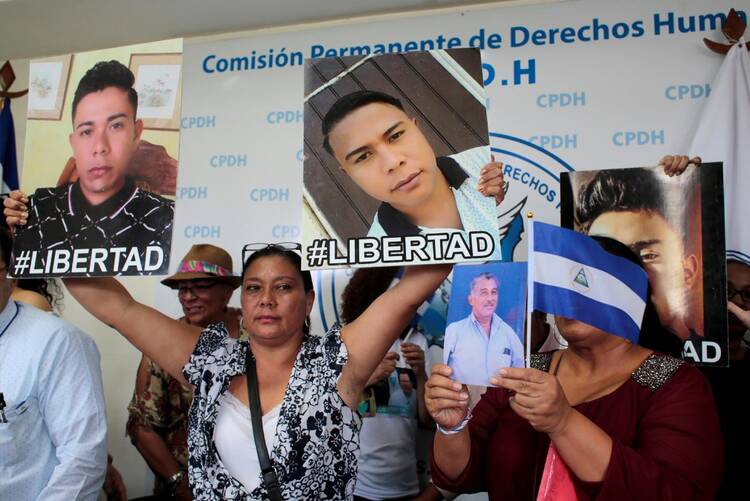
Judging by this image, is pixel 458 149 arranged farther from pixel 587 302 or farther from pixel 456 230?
pixel 587 302

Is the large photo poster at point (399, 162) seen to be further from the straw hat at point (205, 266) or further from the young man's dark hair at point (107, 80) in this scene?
the straw hat at point (205, 266)

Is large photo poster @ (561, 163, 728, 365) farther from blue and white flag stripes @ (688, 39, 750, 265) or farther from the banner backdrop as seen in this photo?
the banner backdrop

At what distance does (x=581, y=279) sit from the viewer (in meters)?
1.68

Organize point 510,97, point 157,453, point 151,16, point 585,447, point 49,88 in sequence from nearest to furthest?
1. point 585,447
2. point 49,88
3. point 157,453
4. point 510,97
5. point 151,16

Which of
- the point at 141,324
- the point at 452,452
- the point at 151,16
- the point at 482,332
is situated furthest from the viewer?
the point at 151,16

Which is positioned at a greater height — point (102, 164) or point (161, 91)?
point (161, 91)

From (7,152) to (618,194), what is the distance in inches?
119

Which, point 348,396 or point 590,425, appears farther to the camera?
point 348,396

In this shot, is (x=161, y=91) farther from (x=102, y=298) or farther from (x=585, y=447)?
(x=585, y=447)

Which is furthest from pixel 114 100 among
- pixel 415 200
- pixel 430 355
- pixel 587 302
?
pixel 430 355

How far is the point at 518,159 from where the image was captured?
10.4 feet

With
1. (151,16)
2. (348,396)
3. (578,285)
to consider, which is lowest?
(348,396)

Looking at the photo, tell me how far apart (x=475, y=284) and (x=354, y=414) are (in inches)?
19.8

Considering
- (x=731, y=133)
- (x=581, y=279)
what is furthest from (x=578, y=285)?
(x=731, y=133)
